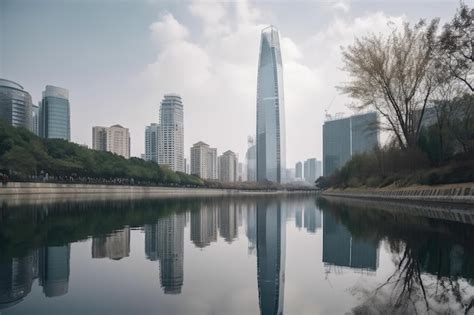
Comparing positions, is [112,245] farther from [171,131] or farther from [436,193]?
[171,131]

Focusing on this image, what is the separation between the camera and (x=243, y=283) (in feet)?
21.7

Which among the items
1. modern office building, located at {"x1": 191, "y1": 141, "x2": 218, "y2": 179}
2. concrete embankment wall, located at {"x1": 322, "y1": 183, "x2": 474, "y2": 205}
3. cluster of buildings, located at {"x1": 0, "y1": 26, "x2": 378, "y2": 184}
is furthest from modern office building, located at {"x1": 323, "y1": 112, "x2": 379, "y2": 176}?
concrete embankment wall, located at {"x1": 322, "y1": 183, "x2": 474, "y2": 205}

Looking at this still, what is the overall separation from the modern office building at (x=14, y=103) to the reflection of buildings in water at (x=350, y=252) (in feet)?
330

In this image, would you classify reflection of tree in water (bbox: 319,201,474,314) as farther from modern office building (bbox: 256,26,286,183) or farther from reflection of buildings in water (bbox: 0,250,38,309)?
modern office building (bbox: 256,26,286,183)

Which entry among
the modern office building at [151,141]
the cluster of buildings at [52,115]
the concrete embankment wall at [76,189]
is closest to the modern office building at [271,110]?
the modern office building at [151,141]

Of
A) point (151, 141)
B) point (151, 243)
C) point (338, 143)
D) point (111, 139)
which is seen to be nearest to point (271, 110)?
point (338, 143)

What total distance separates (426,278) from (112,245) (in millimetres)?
7943

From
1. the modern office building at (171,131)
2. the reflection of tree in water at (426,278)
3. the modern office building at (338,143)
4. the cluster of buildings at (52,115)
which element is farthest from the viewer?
the modern office building at (338,143)

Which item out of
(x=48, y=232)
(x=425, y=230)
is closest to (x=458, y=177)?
(x=425, y=230)

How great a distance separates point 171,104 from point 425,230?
13976cm

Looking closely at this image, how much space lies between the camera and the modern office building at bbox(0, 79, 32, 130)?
9425cm

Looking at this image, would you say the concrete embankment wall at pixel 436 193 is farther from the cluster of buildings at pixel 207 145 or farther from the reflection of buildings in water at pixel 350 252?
the cluster of buildings at pixel 207 145

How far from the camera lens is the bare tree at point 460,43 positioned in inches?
825

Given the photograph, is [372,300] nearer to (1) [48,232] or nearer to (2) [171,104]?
(1) [48,232]
